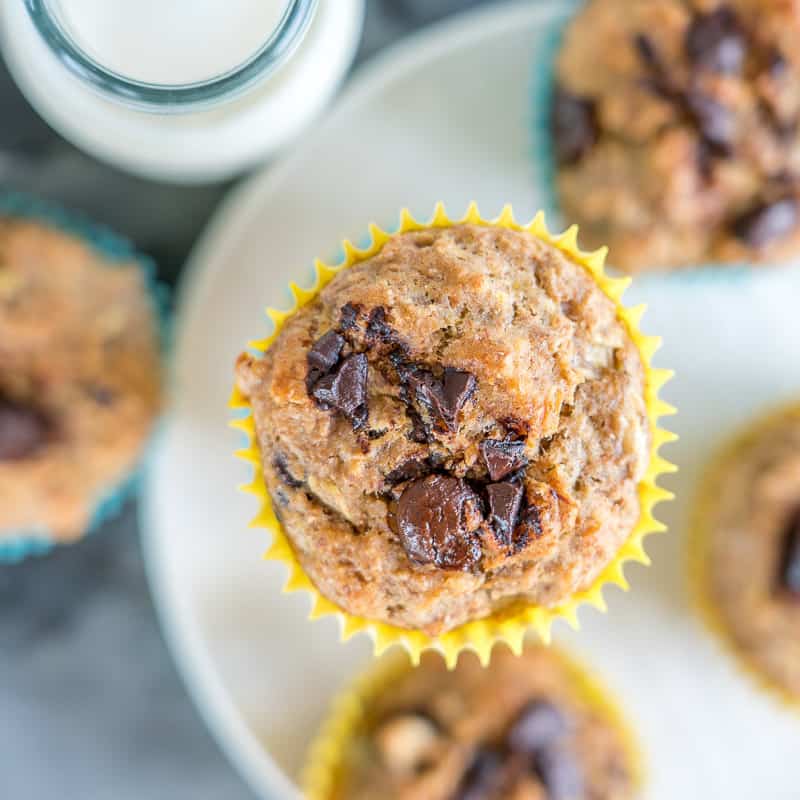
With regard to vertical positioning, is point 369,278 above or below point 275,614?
below

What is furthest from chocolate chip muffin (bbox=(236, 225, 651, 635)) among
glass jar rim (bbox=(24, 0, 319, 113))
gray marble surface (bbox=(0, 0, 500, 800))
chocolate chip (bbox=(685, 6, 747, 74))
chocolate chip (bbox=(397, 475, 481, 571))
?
gray marble surface (bbox=(0, 0, 500, 800))

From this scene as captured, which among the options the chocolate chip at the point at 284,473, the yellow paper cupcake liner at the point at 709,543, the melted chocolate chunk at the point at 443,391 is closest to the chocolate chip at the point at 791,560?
the yellow paper cupcake liner at the point at 709,543

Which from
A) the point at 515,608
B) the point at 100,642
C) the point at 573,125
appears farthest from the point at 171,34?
the point at 100,642

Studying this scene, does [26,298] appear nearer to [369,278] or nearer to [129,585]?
[129,585]

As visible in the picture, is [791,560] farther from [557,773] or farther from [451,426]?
[451,426]

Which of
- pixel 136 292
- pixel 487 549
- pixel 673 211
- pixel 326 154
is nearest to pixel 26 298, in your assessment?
pixel 136 292

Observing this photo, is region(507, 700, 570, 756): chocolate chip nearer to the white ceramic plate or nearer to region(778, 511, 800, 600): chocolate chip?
the white ceramic plate
